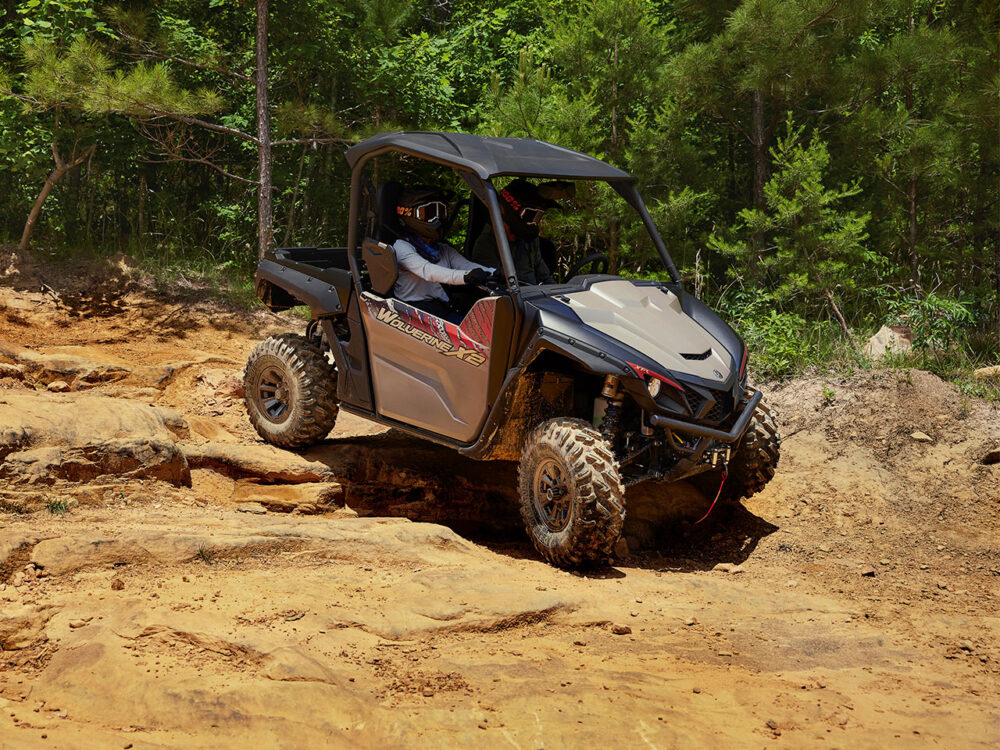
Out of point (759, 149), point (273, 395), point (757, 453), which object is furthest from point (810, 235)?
point (273, 395)

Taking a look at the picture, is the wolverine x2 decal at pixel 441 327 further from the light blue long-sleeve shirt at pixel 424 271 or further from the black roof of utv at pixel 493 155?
the black roof of utv at pixel 493 155

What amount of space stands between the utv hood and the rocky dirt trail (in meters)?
1.14

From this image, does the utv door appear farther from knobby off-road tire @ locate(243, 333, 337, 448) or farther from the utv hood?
knobby off-road tire @ locate(243, 333, 337, 448)

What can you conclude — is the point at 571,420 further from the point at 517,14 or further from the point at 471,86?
the point at 517,14

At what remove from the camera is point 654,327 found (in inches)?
221

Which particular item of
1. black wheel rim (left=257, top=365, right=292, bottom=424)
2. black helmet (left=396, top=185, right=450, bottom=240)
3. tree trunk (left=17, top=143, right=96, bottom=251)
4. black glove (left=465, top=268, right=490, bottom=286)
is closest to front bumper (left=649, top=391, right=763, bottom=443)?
black glove (left=465, top=268, right=490, bottom=286)

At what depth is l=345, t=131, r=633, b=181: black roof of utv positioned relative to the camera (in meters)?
5.71

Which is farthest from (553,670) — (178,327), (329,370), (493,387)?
(178,327)

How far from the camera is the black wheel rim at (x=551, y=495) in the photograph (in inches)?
212

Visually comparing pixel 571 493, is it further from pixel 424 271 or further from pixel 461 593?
pixel 424 271

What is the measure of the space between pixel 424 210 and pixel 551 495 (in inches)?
79.3

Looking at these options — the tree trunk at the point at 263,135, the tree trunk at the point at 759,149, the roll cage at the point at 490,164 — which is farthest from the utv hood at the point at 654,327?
the tree trunk at the point at 263,135

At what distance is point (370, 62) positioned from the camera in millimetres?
12359

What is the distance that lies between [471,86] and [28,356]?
702 centimetres
